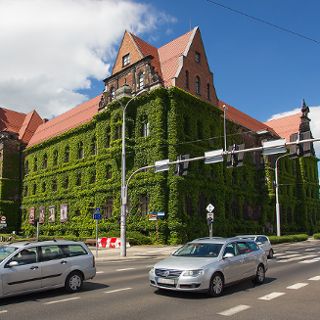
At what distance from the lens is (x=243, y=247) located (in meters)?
12.5

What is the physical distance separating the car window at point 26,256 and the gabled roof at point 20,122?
56123mm

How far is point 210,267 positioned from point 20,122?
6390 cm

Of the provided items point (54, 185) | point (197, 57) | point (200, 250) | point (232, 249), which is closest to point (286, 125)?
point (197, 57)

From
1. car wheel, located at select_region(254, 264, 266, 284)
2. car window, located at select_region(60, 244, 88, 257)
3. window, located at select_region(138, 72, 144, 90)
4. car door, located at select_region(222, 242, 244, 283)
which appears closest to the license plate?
car door, located at select_region(222, 242, 244, 283)

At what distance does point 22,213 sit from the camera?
5991cm

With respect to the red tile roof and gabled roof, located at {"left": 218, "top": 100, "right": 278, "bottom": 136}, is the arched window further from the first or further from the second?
the red tile roof

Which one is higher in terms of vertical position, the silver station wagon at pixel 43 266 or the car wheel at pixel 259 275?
the silver station wagon at pixel 43 266

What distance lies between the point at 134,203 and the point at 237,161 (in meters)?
19.9

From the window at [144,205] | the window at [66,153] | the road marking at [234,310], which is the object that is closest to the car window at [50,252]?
the road marking at [234,310]

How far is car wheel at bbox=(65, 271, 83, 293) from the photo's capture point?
1134 centimetres

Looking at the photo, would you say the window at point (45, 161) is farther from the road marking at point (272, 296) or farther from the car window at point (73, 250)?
the road marking at point (272, 296)

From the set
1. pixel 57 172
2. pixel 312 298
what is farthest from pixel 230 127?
pixel 312 298

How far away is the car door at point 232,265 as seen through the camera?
1098 centimetres

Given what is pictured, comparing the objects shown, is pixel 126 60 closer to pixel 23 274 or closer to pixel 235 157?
pixel 235 157
